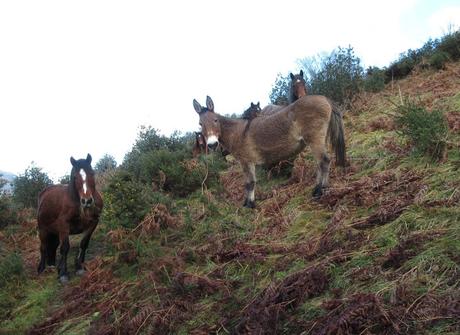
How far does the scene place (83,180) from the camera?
8375mm

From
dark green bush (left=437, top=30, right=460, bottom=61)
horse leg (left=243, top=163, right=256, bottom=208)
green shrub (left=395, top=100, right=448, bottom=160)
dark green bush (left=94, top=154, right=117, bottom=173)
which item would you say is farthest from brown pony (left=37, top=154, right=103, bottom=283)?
dark green bush (left=94, top=154, right=117, bottom=173)

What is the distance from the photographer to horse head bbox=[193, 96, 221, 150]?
8920 millimetres

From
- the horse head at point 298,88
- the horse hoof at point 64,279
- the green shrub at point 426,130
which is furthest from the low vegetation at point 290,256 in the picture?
the horse head at point 298,88

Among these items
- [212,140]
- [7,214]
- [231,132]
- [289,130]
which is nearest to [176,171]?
[231,132]

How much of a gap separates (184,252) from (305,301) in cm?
289

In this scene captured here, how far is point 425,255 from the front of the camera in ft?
14.4

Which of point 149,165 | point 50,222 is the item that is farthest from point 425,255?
point 149,165

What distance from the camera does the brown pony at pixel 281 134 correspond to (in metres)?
7.90

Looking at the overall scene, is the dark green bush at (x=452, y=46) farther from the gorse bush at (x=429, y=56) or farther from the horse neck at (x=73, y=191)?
the horse neck at (x=73, y=191)

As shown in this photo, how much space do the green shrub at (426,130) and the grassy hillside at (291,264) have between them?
153 millimetres

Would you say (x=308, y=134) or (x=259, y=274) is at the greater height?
(x=308, y=134)

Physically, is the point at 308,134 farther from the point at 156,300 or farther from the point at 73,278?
the point at 73,278

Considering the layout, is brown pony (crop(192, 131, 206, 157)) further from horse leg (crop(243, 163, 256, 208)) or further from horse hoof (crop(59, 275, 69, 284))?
horse hoof (crop(59, 275, 69, 284))

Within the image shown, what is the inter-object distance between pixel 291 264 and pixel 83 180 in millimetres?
4504
